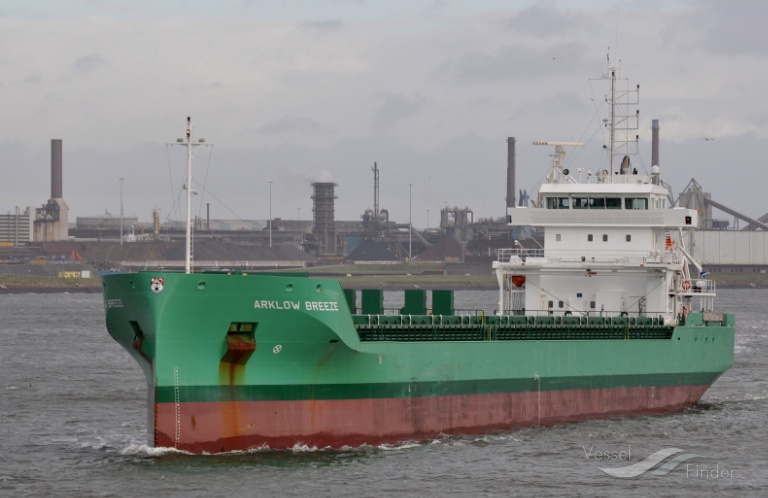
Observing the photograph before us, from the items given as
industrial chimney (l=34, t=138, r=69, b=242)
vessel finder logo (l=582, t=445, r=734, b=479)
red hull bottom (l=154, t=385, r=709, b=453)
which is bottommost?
vessel finder logo (l=582, t=445, r=734, b=479)

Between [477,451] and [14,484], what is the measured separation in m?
9.97

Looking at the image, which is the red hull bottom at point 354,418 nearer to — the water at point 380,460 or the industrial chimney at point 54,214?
the water at point 380,460

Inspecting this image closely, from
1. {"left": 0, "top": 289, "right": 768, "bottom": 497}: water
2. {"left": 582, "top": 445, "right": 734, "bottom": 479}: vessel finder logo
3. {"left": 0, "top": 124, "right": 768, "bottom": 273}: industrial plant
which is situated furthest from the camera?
{"left": 0, "top": 124, "right": 768, "bottom": 273}: industrial plant

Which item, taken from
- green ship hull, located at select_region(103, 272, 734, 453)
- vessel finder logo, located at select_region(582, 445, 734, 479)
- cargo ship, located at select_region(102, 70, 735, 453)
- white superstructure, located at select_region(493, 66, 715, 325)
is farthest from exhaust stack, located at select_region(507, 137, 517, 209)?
vessel finder logo, located at select_region(582, 445, 734, 479)

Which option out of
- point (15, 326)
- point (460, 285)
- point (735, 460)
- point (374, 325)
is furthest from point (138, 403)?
point (460, 285)

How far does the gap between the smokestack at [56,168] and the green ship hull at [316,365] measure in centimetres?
13721

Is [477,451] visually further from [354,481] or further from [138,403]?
[138,403]

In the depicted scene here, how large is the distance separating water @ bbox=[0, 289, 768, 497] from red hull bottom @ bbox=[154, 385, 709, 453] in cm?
35

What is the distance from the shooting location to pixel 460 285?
148 metres

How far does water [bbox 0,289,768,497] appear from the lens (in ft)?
82.5

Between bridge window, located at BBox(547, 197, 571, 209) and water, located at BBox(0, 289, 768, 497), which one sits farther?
bridge window, located at BBox(547, 197, 571, 209)

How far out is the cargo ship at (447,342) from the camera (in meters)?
27.0

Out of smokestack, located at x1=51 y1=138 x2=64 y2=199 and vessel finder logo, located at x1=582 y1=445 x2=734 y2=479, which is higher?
smokestack, located at x1=51 y1=138 x2=64 y2=199

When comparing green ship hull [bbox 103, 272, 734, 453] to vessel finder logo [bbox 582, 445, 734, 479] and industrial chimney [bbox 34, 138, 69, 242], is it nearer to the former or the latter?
vessel finder logo [bbox 582, 445, 734, 479]
